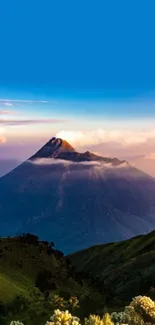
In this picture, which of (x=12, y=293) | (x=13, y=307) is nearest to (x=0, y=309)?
(x=13, y=307)

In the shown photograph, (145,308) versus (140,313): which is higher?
(145,308)

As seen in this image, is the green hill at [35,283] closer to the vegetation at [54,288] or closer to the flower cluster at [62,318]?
the vegetation at [54,288]

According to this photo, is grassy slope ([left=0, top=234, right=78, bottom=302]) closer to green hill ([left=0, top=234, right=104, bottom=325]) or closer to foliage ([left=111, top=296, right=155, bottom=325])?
green hill ([left=0, top=234, right=104, bottom=325])

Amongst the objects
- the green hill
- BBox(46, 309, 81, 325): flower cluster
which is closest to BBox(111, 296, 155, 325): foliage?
BBox(46, 309, 81, 325): flower cluster

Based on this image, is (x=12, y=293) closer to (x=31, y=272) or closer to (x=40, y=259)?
(x=31, y=272)

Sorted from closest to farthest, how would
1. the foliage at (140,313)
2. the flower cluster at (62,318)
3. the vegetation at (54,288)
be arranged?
1. the flower cluster at (62,318)
2. the foliage at (140,313)
3. the vegetation at (54,288)

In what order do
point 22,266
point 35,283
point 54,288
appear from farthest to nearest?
point 22,266, point 35,283, point 54,288

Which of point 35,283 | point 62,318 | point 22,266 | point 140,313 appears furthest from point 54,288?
point 62,318

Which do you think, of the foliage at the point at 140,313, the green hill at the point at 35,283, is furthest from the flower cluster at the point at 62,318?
the green hill at the point at 35,283

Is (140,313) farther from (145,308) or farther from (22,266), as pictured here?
(22,266)

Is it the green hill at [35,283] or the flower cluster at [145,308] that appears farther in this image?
the green hill at [35,283]

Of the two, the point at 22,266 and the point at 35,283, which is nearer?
the point at 35,283

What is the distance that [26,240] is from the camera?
12125 cm

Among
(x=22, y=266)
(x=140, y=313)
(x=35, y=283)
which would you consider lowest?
(x=35, y=283)
